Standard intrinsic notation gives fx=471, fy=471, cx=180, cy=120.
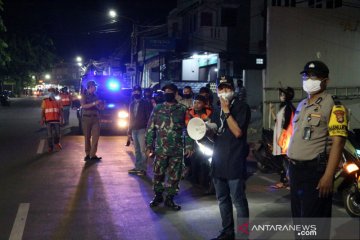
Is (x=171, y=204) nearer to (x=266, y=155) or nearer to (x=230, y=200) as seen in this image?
(x=230, y=200)

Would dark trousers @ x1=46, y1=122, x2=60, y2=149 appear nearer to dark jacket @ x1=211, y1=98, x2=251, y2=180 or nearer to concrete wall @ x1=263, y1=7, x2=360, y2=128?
concrete wall @ x1=263, y1=7, x2=360, y2=128

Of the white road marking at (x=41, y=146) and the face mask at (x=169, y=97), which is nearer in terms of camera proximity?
the face mask at (x=169, y=97)

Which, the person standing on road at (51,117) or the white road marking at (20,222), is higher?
the person standing on road at (51,117)

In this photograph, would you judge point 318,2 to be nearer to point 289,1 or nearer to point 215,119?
point 289,1

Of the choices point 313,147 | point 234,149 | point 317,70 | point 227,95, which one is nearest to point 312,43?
point 227,95

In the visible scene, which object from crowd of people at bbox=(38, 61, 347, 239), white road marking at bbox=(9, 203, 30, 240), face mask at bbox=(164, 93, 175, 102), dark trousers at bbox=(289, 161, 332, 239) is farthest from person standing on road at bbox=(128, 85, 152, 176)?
dark trousers at bbox=(289, 161, 332, 239)

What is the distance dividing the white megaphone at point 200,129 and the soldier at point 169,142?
1.21 m

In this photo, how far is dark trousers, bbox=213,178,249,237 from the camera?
5.04 meters

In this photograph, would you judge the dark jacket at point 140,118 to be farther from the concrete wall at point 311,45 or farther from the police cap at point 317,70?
the concrete wall at point 311,45

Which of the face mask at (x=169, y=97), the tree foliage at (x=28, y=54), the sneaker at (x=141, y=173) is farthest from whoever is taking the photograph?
the tree foliage at (x=28, y=54)

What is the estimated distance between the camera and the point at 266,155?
379 inches

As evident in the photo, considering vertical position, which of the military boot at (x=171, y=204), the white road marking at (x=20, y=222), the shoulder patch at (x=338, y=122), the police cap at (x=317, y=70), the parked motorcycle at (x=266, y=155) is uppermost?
the police cap at (x=317, y=70)

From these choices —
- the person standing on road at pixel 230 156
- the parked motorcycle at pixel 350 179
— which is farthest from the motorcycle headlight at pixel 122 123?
the person standing on road at pixel 230 156

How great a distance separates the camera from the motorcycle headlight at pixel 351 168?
20.8 ft
